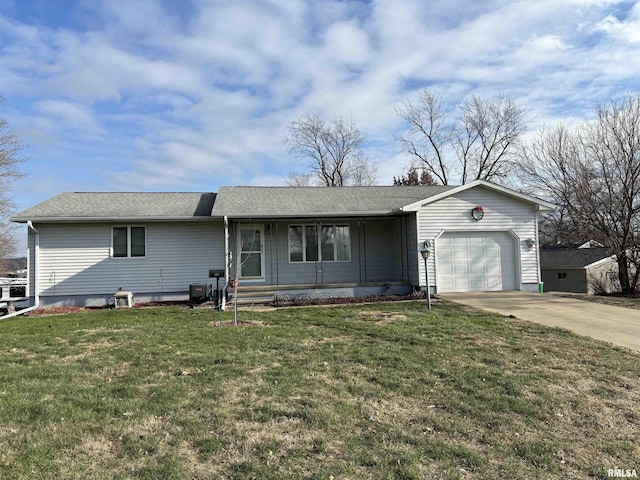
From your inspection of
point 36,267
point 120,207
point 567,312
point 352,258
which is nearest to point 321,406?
point 567,312

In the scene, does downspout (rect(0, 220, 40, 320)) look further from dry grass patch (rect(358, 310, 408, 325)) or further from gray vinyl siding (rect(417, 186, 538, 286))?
gray vinyl siding (rect(417, 186, 538, 286))

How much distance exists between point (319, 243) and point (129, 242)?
6.41m

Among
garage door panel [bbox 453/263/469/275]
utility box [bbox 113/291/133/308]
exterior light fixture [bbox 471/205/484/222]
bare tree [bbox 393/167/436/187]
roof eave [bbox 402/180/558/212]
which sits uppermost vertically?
bare tree [bbox 393/167/436/187]

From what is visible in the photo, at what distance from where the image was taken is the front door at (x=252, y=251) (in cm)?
1474

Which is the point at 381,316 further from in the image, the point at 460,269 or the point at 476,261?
the point at 476,261

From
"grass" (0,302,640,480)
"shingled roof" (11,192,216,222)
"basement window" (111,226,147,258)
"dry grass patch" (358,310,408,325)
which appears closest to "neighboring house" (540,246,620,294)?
"dry grass patch" (358,310,408,325)

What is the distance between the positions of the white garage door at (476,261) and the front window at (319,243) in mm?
3299

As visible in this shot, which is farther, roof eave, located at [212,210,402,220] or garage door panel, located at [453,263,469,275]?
garage door panel, located at [453,263,469,275]

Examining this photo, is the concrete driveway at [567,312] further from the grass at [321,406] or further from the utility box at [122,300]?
the utility box at [122,300]

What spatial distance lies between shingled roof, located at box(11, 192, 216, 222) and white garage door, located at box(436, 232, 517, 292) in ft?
25.9

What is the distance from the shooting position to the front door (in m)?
14.7

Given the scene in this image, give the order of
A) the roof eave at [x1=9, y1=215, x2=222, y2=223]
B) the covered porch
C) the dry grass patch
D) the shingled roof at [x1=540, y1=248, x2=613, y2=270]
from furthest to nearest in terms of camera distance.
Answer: the shingled roof at [x1=540, y1=248, x2=613, y2=270] → the covered porch → the roof eave at [x1=9, y1=215, x2=222, y2=223] → the dry grass patch

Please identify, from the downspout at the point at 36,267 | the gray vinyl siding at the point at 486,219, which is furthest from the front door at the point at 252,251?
the downspout at the point at 36,267

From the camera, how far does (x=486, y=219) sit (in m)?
14.1
